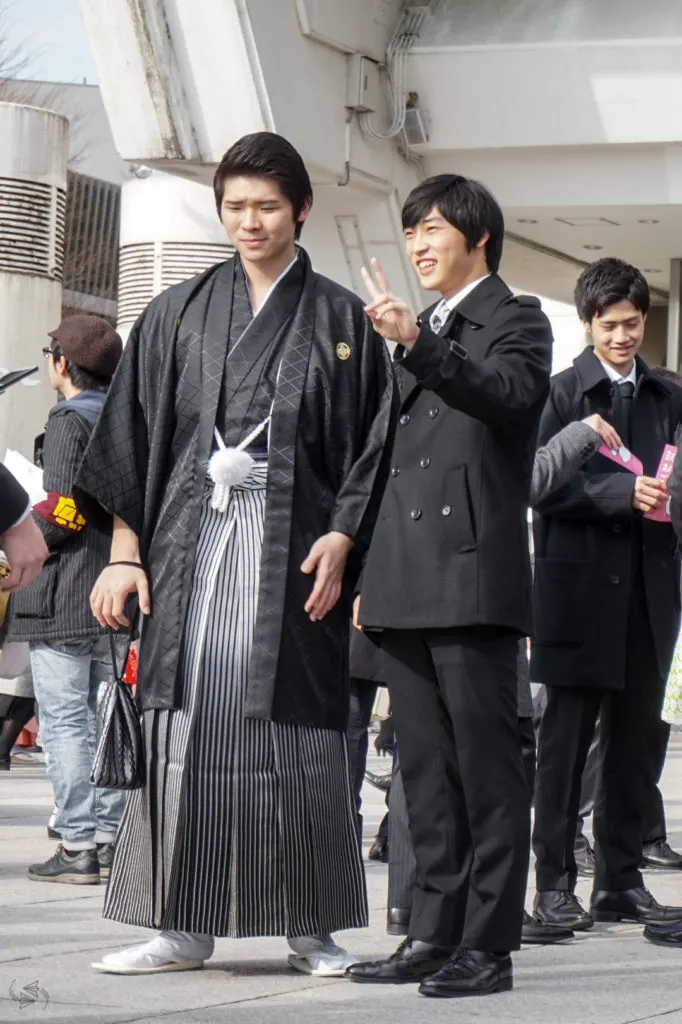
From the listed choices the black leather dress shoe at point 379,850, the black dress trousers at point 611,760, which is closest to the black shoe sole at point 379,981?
the black dress trousers at point 611,760

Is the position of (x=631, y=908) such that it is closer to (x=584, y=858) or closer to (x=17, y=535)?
(x=584, y=858)

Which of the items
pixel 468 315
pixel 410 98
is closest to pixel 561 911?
pixel 468 315

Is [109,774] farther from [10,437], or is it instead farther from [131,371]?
[10,437]

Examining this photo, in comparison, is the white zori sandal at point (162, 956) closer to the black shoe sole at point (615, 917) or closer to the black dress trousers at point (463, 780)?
the black dress trousers at point (463, 780)

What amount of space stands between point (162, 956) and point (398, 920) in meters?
0.72

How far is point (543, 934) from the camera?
4.85 m

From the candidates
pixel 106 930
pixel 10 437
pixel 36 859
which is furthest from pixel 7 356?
pixel 106 930

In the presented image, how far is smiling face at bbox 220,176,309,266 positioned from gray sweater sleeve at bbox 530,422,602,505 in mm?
1114

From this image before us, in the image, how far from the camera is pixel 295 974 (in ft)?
13.9

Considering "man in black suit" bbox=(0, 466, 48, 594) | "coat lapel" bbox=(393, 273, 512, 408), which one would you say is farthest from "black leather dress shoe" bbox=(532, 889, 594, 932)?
"man in black suit" bbox=(0, 466, 48, 594)

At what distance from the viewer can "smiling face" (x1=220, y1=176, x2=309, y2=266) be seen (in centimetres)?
425

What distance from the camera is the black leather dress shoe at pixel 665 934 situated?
4.78 metres

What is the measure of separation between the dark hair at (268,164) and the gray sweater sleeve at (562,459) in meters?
1.12

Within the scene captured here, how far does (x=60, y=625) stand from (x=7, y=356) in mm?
11022
